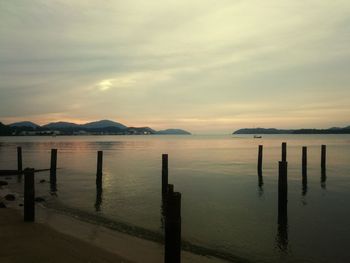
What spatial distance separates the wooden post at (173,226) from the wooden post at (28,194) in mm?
7157

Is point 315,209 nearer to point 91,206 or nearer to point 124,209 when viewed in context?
point 124,209

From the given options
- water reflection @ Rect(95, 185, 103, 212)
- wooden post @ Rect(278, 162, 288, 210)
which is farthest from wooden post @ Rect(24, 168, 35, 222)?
wooden post @ Rect(278, 162, 288, 210)

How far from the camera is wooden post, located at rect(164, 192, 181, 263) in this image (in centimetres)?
820

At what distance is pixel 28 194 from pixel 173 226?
7353 millimetres

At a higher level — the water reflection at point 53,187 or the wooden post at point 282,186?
the wooden post at point 282,186

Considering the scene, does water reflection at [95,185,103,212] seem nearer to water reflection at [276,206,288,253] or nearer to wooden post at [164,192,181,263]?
water reflection at [276,206,288,253]

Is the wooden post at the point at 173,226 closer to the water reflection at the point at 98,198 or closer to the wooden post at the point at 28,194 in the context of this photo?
the wooden post at the point at 28,194

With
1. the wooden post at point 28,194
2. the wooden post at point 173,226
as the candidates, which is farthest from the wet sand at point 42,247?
the wooden post at point 173,226

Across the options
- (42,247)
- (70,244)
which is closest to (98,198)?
(70,244)

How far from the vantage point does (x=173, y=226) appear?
838 centimetres

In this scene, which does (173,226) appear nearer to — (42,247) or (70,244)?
(70,244)

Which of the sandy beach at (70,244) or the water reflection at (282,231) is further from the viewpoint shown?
the water reflection at (282,231)

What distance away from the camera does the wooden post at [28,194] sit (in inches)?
525

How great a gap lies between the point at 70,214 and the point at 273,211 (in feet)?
33.8
